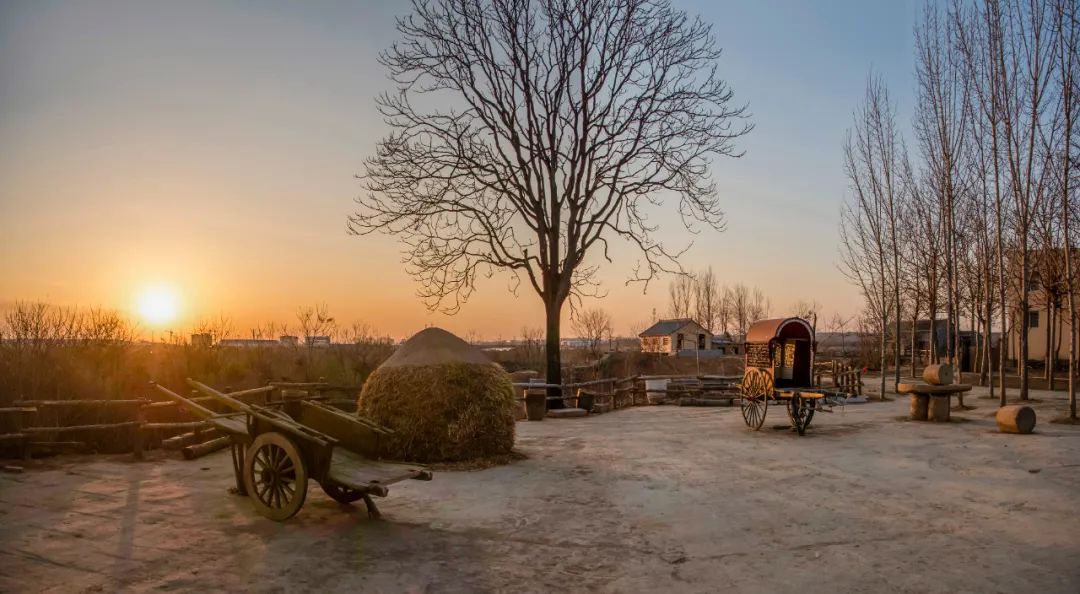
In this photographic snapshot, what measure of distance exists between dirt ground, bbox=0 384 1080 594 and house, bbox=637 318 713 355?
58243 mm

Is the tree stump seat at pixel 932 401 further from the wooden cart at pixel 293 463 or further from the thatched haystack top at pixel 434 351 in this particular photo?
the wooden cart at pixel 293 463

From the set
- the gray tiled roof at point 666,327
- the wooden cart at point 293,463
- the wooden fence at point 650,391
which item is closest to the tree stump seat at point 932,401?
the wooden fence at point 650,391

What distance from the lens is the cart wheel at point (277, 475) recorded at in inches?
271

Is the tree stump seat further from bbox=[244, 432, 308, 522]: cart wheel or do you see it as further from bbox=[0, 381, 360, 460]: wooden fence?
bbox=[244, 432, 308, 522]: cart wheel

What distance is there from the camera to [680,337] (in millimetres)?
69500

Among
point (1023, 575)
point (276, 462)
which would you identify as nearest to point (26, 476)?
point (276, 462)

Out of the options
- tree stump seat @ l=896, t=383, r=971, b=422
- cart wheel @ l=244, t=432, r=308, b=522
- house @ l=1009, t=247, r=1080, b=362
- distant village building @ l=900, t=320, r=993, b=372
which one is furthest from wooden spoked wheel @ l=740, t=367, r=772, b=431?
distant village building @ l=900, t=320, r=993, b=372

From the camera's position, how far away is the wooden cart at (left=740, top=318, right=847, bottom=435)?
1540 cm

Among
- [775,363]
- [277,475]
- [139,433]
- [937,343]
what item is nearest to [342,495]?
[277,475]

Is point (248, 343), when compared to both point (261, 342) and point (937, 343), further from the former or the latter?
point (937, 343)

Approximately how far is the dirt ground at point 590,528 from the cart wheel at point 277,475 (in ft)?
0.66

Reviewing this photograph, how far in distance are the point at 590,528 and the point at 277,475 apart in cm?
330

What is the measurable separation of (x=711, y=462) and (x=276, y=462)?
673cm

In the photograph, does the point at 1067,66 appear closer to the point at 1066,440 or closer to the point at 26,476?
the point at 1066,440
